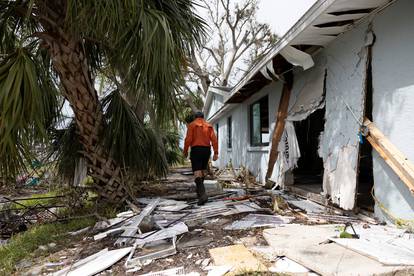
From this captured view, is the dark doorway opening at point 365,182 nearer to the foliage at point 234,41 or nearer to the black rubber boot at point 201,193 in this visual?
the black rubber boot at point 201,193

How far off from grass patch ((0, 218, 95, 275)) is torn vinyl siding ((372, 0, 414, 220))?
4506 millimetres

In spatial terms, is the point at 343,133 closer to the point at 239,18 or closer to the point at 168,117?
the point at 168,117

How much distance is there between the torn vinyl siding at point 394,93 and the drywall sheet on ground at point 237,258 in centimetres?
197

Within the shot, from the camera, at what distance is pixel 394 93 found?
12.7 feet

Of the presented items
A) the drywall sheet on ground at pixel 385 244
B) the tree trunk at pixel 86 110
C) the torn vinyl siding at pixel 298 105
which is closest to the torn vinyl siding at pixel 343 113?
the torn vinyl siding at pixel 298 105

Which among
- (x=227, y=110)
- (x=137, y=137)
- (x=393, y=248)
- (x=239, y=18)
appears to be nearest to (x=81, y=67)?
(x=137, y=137)

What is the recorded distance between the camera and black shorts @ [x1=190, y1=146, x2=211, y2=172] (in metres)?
6.13

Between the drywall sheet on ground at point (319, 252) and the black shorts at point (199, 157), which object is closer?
the drywall sheet on ground at point (319, 252)

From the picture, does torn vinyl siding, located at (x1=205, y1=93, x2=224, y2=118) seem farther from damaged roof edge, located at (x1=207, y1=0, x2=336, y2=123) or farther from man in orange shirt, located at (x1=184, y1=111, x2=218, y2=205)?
man in orange shirt, located at (x1=184, y1=111, x2=218, y2=205)

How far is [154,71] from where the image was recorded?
165 inches

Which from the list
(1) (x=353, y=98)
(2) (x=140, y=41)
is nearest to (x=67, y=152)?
(2) (x=140, y=41)

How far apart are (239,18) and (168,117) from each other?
20384mm

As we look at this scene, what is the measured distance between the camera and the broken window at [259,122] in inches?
360

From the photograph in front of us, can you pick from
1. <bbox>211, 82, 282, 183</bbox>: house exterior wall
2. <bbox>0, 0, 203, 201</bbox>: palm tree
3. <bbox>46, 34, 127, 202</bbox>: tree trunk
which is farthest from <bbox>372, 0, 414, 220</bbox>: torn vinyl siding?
<bbox>46, 34, 127, 202</bbox>: tree trunk
